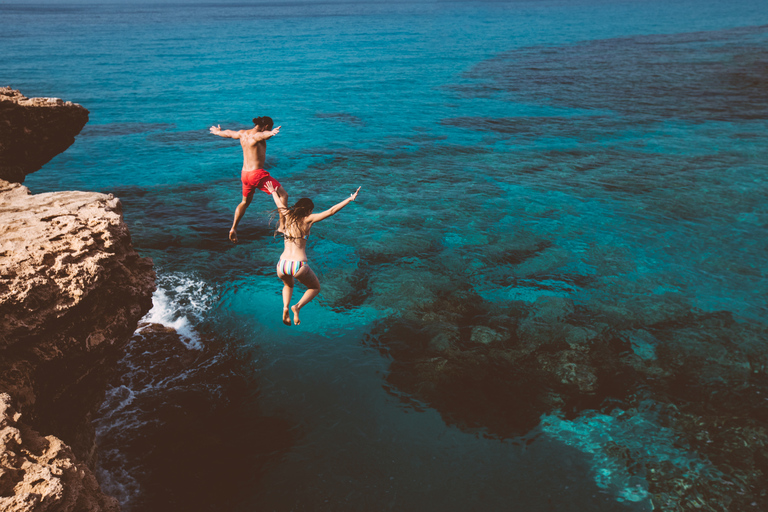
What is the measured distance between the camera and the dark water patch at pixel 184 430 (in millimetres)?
7445

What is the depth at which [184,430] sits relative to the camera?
8.32 m

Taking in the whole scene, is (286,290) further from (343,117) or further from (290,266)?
(343,117)

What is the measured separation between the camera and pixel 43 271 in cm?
552

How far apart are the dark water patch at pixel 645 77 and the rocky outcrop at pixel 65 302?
2609 centimetres

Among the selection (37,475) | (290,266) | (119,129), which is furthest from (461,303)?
(119,129)

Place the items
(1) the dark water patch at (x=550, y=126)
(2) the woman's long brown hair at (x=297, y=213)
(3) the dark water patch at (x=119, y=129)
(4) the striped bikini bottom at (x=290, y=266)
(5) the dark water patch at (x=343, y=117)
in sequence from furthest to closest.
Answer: (5) the dark water patch at (x=343, y=117) → (3) the dark water patch at (x=119, y=129) → (1) the dark water patch at (x=550, y=126) → (4) the striped bikini bottom at (x=290, y=266) → (2) the woman's long brown hair at (x=297, y=213)

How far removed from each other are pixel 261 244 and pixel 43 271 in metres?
9.08

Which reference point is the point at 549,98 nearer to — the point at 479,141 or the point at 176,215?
the point at 479,141

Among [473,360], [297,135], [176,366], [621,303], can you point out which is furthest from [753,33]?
Result: [176,366]

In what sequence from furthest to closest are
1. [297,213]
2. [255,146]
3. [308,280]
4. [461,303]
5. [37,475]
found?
1. [461,303]
2. [255,146]
3. [308,280]
4. [297,213]
5. [37,475]

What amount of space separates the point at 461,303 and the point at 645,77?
101 feet

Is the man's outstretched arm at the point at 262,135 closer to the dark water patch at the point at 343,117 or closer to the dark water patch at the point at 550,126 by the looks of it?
the dark water patch at the point at 550,126

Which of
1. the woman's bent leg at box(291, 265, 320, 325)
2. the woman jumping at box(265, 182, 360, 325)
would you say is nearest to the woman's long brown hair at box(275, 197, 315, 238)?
the woman jumping at box(265, 182, 360, 325)

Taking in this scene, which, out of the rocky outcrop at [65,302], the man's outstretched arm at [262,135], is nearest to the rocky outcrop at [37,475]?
the rocky outcrop at [65,302]
